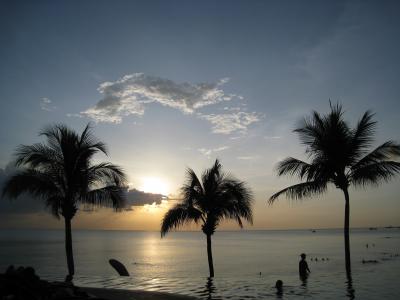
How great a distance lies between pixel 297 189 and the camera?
20.1 metres

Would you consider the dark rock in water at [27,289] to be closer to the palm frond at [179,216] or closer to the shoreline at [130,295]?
the shoreline at [130,295]

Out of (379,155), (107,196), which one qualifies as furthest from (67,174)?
(379,155)

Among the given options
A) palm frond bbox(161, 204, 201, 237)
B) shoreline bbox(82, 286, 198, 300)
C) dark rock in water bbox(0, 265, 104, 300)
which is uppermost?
palm frond bbox(161, 204, 201, 237)

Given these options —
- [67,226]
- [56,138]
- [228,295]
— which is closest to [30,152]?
[56,138]

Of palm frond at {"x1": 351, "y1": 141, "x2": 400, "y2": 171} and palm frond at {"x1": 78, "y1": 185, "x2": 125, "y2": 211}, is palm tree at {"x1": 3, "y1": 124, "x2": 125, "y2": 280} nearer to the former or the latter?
palm frond at {"x1": 78, "y1": 185, "x2": 125, "y2": 211}

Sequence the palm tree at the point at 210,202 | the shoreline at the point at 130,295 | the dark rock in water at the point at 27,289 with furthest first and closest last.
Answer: the palm tree at the point at 210,202 < the shoreline at the point at 130,295 < the dark rock in water at the point at 27,289

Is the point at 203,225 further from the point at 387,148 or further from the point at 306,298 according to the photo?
the point at 387,148

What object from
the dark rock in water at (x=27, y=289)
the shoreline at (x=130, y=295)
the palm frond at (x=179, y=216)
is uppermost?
the palm frond at (x=179, y=216)

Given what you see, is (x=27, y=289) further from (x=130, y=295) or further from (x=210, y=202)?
(x=210, y=202)

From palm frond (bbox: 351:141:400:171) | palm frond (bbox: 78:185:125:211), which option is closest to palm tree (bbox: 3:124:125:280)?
palm frond (bbox: 78:185:125:211)

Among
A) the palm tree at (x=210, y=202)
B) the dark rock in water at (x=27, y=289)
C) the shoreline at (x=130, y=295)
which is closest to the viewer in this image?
the dark rock in water at (x=27, y=289)

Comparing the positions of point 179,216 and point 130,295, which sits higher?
point 179,216

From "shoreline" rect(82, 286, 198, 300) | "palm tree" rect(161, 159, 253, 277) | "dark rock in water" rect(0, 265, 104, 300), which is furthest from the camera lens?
"palm tree" rect(161, 159, 253, 277)

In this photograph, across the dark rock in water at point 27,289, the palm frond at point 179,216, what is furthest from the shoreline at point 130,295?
the palm frond at point 179,216
